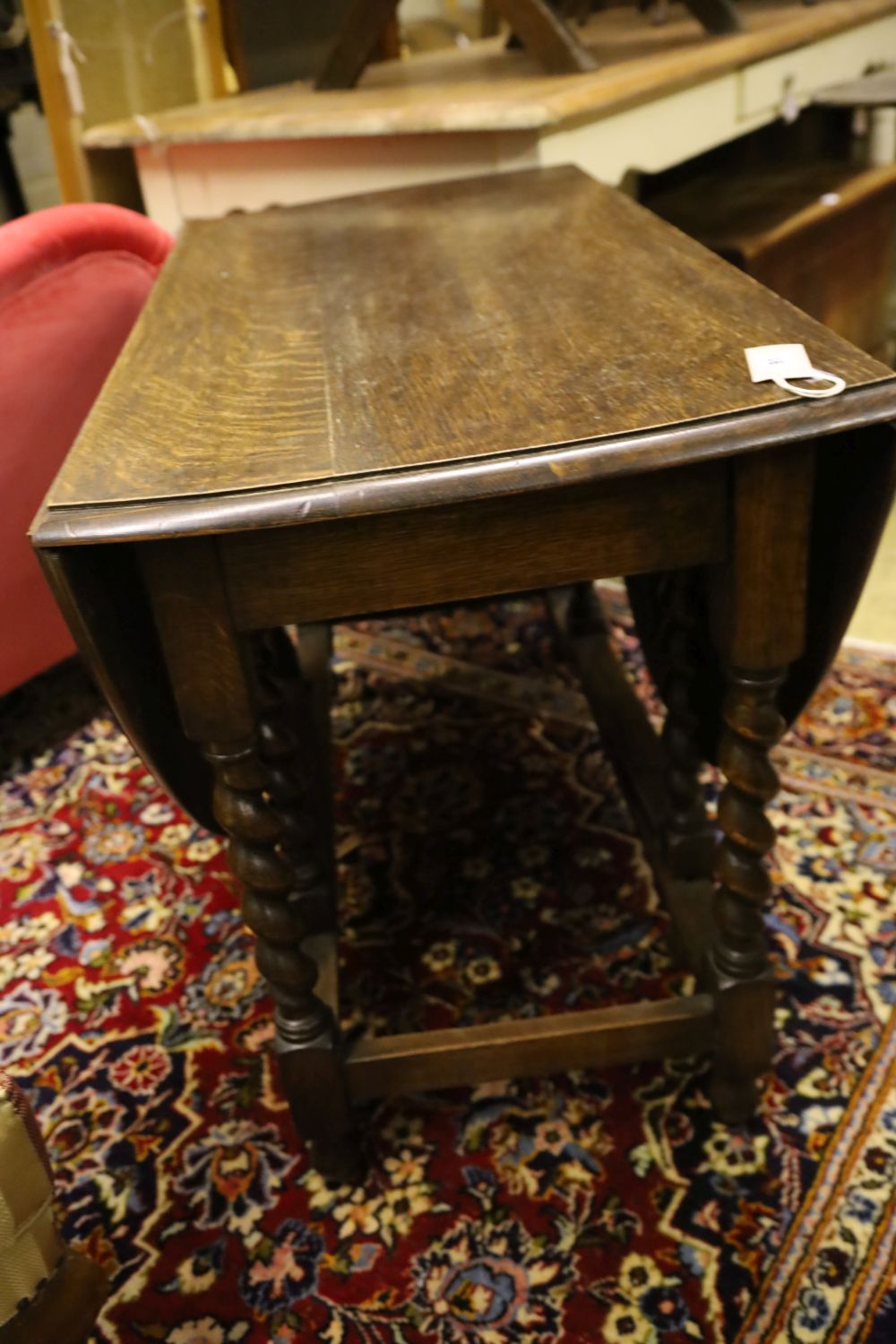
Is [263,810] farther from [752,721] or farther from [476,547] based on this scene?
[752,721]

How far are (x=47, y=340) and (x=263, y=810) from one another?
907mm

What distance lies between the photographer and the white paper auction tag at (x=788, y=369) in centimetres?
69

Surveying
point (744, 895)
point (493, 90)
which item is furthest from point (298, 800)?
point (493, 90)

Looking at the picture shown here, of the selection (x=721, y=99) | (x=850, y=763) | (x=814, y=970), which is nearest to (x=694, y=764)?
(x=814, y=970)

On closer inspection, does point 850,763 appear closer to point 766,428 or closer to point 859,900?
point 859,900

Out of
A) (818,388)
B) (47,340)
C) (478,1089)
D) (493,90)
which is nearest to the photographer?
(818,388)

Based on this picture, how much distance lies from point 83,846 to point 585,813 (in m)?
0.74

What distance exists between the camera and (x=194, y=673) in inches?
31.0

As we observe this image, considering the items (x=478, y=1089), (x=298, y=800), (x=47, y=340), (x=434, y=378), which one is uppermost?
(x=434, y=378)

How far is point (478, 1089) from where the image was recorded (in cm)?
114

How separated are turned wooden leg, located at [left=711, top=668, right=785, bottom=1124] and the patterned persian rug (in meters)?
0.08

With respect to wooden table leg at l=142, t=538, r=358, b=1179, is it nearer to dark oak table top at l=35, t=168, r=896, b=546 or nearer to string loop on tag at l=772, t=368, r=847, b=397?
dark oak table top at l=35, t=168, r=896, b=546

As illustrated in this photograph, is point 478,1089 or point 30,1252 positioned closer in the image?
point 30,1252

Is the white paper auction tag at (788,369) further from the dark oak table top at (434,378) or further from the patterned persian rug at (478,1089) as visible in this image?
the patterned persian rug at (478,1089)
